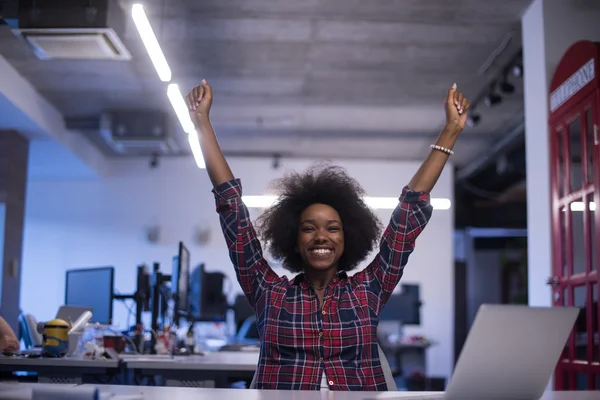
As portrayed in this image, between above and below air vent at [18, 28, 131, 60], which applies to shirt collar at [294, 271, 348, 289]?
below

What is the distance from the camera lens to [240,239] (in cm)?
230

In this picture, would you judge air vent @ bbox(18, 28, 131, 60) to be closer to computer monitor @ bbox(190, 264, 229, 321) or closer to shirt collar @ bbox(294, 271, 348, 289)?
computer monitor @ bbox(190, 264, 229, 321)

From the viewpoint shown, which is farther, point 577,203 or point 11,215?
point 11,215

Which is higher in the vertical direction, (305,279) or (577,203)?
(577,203)

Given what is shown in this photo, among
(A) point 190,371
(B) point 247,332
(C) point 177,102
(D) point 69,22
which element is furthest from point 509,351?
(B) point 247,332

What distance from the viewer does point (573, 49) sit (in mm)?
4402

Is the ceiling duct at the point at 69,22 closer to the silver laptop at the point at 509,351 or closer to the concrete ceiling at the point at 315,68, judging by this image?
the concrete ceiling at the point at 315,68

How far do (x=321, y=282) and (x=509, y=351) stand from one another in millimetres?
908

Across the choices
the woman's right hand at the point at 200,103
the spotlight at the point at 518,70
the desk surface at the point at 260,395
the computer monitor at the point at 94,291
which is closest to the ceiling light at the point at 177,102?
the computer monitor at the point at 94,291

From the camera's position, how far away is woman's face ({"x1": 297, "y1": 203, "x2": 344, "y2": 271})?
2.31 meters

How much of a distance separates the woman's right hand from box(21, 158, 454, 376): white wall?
7579 mm

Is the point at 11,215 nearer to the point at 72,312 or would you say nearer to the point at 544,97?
the point at 72,312

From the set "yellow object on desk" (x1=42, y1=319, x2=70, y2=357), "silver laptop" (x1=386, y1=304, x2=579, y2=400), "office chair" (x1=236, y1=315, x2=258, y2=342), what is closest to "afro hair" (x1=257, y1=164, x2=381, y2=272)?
"silver laptop" (x1=386, y1=304, x2=579, y2=400)

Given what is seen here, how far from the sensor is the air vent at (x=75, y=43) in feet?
16.6
